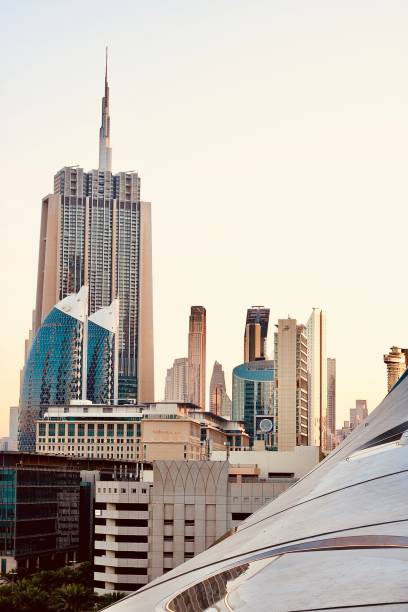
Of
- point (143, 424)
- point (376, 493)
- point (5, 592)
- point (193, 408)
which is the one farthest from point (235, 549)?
point (193, 408)

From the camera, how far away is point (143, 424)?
157 metres

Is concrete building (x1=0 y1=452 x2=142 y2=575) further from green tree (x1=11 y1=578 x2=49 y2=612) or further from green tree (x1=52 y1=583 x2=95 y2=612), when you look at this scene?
green tree (x1=52 y1=583 x2=95 y2=612)

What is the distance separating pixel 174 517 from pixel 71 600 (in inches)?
367

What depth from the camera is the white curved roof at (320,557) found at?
1120cm

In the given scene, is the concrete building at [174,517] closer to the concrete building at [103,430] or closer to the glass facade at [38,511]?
the glass facade at [38,511]

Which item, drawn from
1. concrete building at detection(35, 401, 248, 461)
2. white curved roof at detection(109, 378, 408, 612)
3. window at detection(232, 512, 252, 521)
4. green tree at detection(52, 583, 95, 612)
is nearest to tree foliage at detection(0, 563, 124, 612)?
green tree at detection(52, 583, 95, 612)

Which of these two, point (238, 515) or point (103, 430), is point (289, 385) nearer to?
point (103, 430)

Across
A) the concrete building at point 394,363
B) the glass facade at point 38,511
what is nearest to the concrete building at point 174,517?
the glass facade at point 38,511

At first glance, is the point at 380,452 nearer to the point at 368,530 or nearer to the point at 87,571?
the point at 368,530

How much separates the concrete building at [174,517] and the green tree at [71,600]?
6.64 m

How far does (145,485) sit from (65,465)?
3919cm

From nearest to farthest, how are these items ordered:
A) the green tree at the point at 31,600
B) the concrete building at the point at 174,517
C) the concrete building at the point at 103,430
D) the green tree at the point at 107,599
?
the green tree at the point at 31,600 < the green tree at the point at 107,599 < the concrete building at the point at 174,517 < the concrete building at the point at 103,430

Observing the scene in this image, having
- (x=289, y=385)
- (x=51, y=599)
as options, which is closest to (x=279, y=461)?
(x=51, y=599)

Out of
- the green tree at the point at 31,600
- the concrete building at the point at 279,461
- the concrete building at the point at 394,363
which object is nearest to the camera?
the green tree at the point at 31,600
